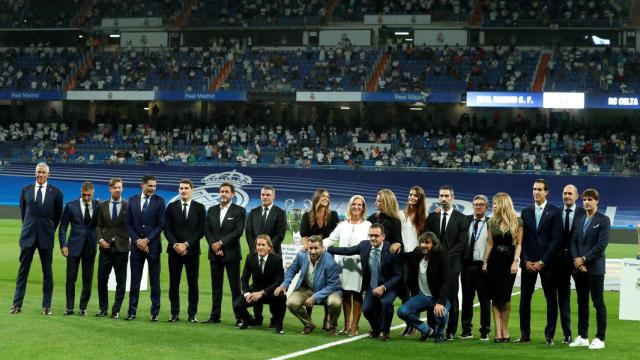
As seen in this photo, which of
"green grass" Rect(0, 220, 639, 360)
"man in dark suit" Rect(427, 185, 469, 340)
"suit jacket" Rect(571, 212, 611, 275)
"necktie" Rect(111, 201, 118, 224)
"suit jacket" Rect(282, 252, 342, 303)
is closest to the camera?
"green grass" Rect(0, 220, 639, 360)

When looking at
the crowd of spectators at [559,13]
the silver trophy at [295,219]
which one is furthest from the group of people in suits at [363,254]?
the crowd of spectators at [559,13]

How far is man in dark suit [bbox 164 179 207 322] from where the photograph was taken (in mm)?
15930

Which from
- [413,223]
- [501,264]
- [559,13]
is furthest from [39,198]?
[559,13]

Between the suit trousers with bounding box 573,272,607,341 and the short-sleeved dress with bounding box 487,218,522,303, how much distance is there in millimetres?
902

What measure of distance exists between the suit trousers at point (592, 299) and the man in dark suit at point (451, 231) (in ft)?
5.14

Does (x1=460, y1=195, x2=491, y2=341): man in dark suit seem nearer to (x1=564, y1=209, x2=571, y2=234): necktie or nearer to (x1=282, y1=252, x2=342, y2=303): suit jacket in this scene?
(x1=564, y1=209, x2=571, y2=234): necktie

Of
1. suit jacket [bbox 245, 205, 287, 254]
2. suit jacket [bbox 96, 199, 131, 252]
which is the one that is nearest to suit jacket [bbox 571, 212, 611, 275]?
suit jacket [bbox 245, 205, 287, 254]

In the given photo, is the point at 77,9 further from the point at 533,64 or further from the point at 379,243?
the point at 379,243

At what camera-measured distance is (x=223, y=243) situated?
1584 cm

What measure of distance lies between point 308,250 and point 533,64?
136ft

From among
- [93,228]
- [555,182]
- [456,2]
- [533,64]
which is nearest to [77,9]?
[456,2]

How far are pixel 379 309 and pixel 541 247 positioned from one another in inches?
91.9

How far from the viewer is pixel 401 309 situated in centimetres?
1429

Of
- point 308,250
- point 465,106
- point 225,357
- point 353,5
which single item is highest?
point 353,5
